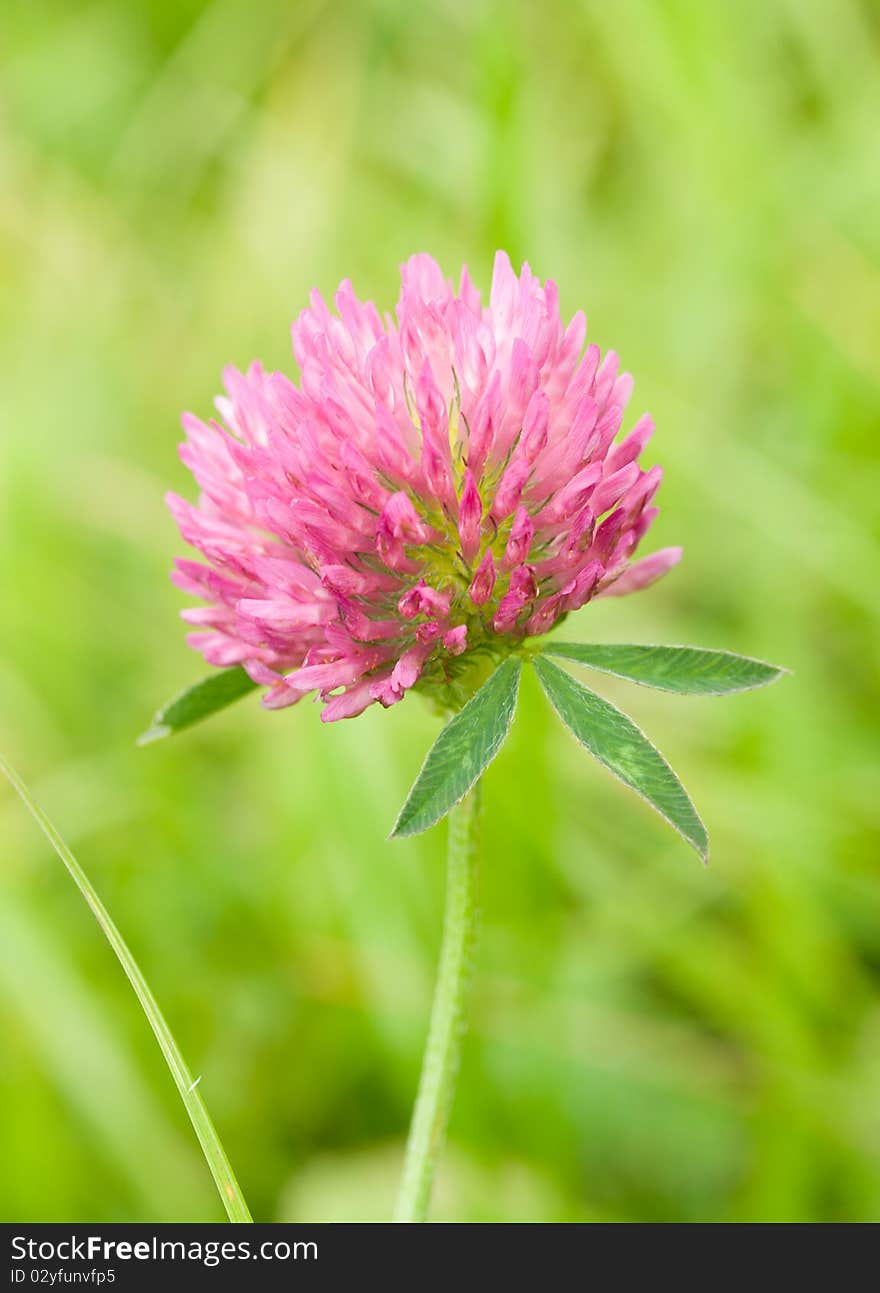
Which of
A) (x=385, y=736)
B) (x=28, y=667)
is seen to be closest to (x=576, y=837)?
(x=385, y=736)

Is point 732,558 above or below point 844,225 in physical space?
below

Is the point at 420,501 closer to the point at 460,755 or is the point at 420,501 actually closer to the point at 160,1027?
the point at 460,755

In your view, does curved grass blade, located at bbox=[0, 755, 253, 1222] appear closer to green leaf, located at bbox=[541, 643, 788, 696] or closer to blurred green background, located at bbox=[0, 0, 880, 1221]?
green leaf, located at bbox=[541, 643, 788, 696]

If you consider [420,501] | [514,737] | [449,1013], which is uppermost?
[420,501]

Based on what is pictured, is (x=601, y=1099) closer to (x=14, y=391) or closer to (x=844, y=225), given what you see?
(x=844, y=225)

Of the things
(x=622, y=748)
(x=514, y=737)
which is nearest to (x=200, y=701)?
(x=622, y=748)

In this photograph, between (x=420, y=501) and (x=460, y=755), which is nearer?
(x=460, y=755)

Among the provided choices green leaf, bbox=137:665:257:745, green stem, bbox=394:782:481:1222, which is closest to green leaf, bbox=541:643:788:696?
green stem, bbox=394:782:481:1222
